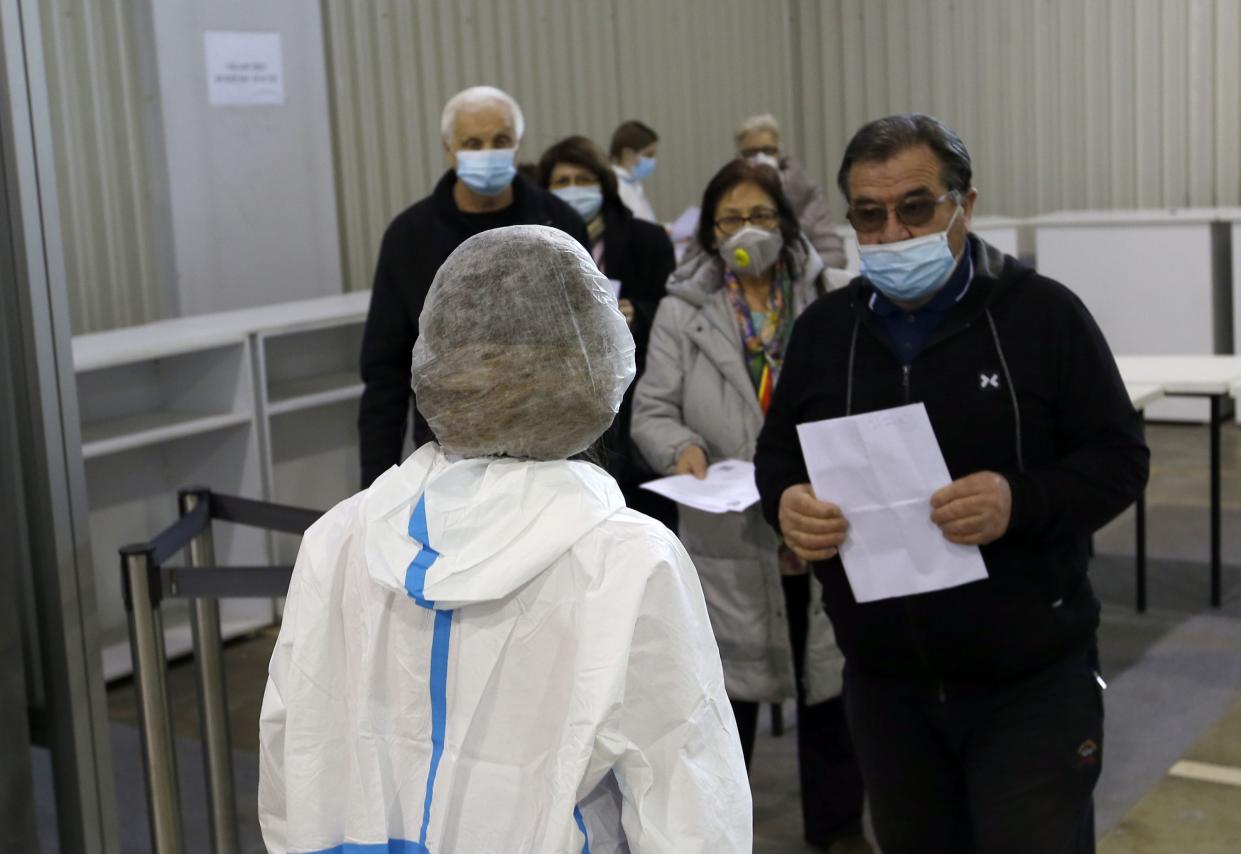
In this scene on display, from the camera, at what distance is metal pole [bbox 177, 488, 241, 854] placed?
127 inches

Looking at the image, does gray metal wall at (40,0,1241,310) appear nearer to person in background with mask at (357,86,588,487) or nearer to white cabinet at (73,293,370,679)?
white cabinet at (73,293,370,679)

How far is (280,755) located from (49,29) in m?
5.19

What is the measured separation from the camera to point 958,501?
215 cm

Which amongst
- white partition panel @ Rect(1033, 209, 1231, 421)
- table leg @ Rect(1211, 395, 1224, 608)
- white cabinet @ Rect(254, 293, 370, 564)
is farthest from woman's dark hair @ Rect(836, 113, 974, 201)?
white partition panel @ Rect(1033, 209, 1231, 421)

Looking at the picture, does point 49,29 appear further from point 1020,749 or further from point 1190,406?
point 1190,406

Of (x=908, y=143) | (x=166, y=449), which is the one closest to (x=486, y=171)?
(x=908, y=143)

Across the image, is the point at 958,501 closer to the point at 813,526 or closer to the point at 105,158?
the point at 813,526

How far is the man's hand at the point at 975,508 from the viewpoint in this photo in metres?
2.13

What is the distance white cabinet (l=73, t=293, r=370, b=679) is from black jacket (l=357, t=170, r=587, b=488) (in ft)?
5.40

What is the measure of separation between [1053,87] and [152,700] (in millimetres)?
7852

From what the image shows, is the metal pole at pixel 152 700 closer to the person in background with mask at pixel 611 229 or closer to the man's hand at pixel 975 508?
the man's hand at pixel 975 508

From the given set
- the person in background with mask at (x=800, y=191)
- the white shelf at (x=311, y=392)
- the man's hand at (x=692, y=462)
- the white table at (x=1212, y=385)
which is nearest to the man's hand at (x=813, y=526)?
the man's hand at (x=692, y=462)

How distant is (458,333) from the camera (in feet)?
4.87

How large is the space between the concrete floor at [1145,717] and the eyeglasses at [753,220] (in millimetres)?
1478
